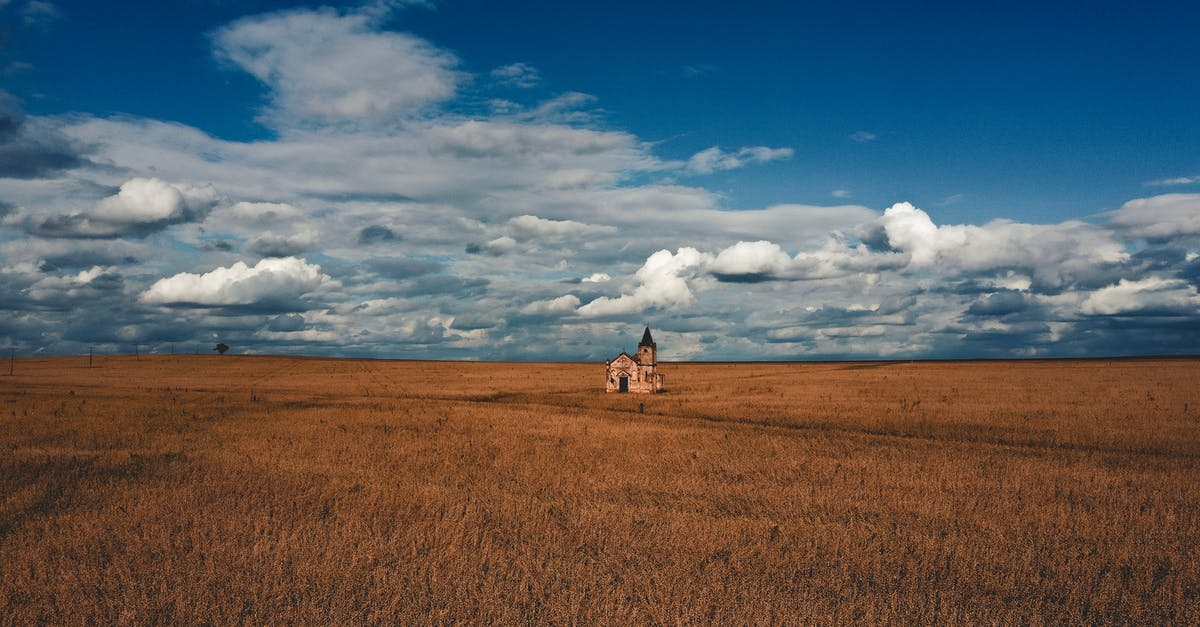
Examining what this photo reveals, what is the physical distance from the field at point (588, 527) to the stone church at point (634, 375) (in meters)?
33.7

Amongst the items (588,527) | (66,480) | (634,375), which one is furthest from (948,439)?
(634,375)

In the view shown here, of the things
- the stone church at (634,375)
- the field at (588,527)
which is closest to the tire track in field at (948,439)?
the field at (588,527)

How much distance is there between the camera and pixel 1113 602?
9.45 m

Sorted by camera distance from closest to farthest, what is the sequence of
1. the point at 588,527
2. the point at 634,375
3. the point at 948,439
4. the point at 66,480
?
the point at 588,527 → the point at 66,480 → the point at 948,439 → the point at 634,375

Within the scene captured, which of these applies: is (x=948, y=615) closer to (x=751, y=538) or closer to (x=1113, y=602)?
(x=1113, y=602)

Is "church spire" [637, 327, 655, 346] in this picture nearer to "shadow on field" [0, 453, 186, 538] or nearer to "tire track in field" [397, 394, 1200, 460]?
"tire track in field" [397, 394, 1200, 460]

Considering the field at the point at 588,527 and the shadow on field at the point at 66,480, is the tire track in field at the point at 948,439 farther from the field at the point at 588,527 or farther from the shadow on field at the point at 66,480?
the shadow on field at the point at 66,480

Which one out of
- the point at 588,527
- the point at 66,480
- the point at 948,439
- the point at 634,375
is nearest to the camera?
→ the point at 588,527

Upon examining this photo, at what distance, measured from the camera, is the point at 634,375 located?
205 feet

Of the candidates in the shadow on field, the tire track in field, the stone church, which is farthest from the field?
the stone church

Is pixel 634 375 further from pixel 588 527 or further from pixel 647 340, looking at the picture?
pixel 588 527

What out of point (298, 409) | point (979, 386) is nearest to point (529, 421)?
point (298, 409)

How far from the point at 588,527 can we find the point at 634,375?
49821mm

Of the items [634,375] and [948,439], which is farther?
[634,375]
